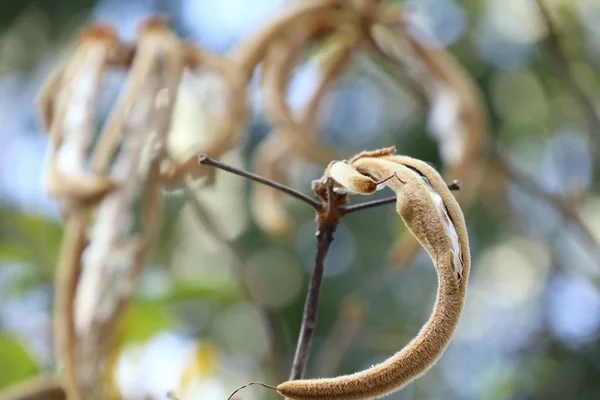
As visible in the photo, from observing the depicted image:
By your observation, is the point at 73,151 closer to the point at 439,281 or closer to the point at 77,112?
the point at 77,112

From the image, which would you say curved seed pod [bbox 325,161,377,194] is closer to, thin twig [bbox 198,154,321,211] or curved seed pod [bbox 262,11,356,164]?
thin twig [bbox 198,154,321,211]

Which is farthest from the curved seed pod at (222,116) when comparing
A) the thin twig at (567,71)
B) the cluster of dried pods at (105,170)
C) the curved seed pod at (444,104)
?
the thin twig at (567,71)

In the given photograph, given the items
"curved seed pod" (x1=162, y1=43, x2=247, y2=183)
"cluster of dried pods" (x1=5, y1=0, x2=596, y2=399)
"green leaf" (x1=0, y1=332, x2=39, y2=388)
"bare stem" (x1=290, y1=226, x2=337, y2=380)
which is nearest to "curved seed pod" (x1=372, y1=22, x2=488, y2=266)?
"cluster of dried pods" (x1=5, y1=0, x2=596, y2=399)

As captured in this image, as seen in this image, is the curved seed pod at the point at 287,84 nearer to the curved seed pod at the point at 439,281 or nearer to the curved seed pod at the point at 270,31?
the curved seed pod at the point at 270,31

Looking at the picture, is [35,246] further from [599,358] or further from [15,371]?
[599,358]

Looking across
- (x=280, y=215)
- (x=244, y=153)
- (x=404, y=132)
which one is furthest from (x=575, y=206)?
(x=244, y=153)

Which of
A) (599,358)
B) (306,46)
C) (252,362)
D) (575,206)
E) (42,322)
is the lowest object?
(252,362)

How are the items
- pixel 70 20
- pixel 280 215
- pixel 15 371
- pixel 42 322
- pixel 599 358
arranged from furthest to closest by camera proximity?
pixel 70 20 < pixel 599 358 < pixel 42 322 < pixel 15 371 < pixel 280 215
